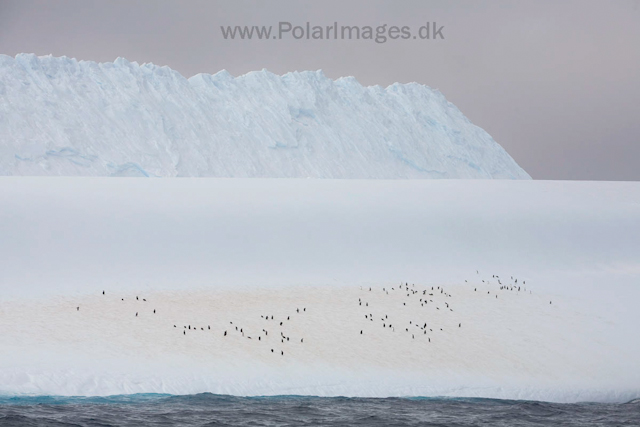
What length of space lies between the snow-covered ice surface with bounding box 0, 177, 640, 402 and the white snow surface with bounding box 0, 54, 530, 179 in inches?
551

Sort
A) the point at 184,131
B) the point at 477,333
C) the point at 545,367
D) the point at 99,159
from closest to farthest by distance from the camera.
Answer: the point at 545,367 → the point at 477,333 → the point at 99,159 → the point at 184,131

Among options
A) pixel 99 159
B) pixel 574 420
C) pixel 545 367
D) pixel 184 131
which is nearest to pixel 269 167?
pixel 184 131

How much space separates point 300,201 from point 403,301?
25.1ft

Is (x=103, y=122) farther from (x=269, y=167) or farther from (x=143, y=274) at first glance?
(x=143, y=274)

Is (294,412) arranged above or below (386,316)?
Result: below

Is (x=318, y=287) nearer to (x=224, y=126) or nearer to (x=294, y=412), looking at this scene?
(x=294, y=412)

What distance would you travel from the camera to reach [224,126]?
44094 mm

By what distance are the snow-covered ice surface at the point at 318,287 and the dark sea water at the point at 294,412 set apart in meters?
0.49

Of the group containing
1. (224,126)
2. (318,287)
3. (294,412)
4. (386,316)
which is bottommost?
(294,412)

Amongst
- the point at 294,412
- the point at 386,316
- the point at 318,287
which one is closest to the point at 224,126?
the point at 318,287

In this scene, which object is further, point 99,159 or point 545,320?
point 99,159

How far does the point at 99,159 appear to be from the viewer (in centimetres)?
3891

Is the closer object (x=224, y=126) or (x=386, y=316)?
(x=386, y=316)

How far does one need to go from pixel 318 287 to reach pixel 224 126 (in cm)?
2631
